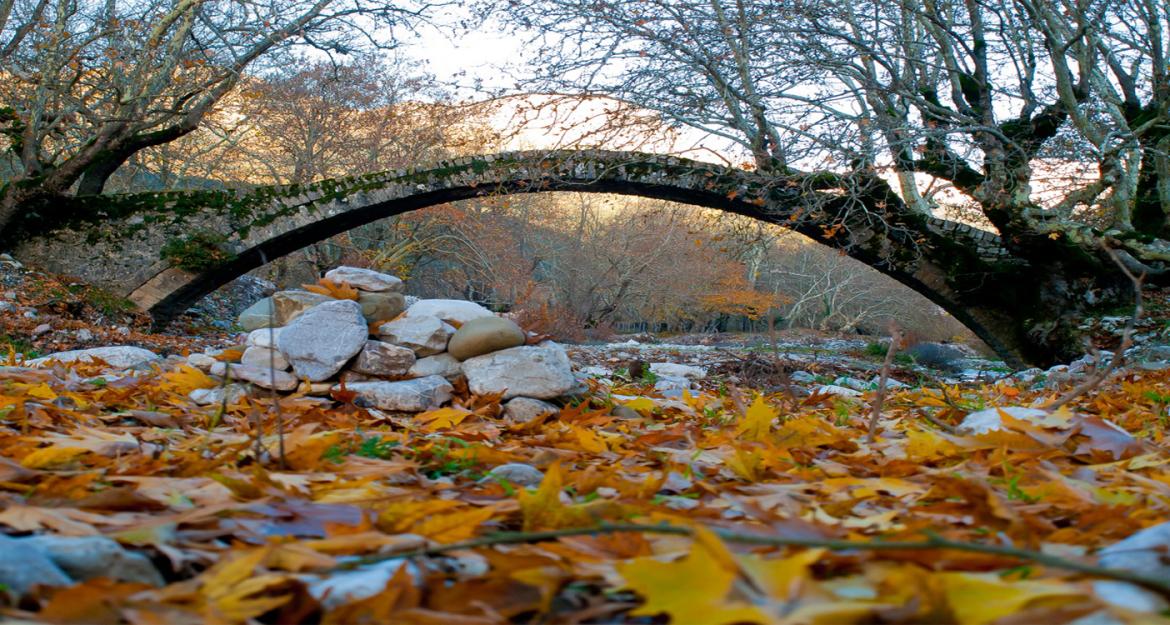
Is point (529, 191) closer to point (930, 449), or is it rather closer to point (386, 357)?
point (386, 357)

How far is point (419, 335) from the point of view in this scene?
15.0 feet

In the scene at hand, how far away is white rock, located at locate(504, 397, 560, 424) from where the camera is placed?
13.2 ft

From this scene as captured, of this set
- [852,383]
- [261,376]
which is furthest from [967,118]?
[261,376]

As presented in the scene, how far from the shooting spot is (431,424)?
3197 millimetres

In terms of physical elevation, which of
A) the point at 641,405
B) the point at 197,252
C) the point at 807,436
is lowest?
the point at 641,405

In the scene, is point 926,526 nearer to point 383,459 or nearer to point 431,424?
point 383,459

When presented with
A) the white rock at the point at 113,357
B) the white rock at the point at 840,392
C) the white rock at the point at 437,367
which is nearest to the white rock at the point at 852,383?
the white rock at the point at 840,392

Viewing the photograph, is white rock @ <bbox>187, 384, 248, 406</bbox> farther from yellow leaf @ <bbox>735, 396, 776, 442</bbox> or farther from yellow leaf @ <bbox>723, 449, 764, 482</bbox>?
yellow leaf @ <bbox>723, 449, 764, 482</bbox>

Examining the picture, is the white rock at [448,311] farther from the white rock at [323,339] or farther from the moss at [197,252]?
the moss at [197,252]

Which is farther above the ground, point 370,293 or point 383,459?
point 370,293

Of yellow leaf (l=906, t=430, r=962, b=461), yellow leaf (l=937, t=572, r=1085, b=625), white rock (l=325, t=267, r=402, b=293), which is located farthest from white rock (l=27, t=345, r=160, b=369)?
yellow leaf (l=937, t=572, r=1085, b=625)

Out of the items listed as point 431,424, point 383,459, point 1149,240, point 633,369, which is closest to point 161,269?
point 633,369

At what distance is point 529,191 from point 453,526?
421 inches

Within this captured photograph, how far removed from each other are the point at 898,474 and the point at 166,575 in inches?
64.1
